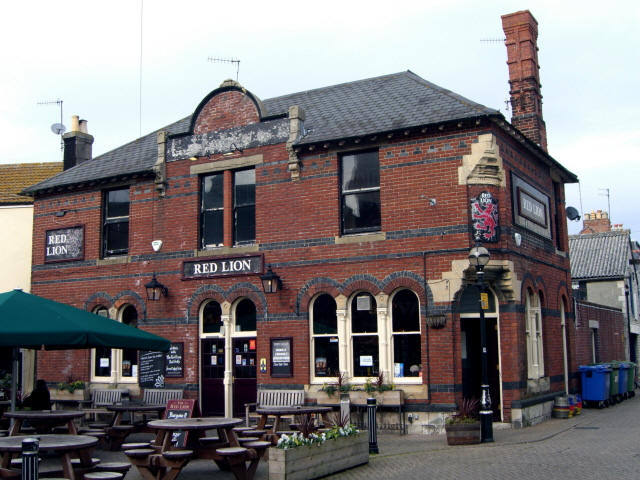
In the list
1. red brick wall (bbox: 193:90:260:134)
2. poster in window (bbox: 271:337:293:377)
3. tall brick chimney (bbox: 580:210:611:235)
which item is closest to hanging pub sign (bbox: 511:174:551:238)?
poster in window (bbox: 271:337:293:377)

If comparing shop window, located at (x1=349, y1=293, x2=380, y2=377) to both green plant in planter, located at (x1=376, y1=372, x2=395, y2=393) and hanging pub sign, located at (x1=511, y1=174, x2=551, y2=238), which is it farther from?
hanging pub sign, located at (x1=511, y1=174, x2=551, y2=238)

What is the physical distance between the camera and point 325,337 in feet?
55.4

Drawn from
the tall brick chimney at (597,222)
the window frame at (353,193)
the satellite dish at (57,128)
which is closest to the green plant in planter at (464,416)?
the window frame at (353,193)

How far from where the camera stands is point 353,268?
16531 millimetres

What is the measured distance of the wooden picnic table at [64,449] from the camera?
9.30 metres

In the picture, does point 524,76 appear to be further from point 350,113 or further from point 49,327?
point 49,327

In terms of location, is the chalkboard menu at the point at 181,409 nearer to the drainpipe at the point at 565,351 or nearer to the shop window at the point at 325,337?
the shop window at the point at 325,337

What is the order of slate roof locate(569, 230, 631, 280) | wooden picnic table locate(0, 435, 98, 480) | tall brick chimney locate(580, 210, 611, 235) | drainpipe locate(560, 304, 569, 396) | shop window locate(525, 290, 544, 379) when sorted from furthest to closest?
tall brick chimney locate(580, 210, 611, 235) → slate roof locate(569, 230, 631, 280) → drainpipe locate(560, 304, 569, 396) → shop window locate(525, 290, 544, 379) → wooden picnic table locate(0, 435, 98, 480)

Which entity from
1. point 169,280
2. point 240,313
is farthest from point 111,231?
point 240,313

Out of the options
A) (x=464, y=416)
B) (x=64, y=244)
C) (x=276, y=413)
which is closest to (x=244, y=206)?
(x=64, y=244)

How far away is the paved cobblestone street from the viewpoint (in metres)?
10.7

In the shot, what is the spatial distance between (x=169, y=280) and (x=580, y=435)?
10.8 metres

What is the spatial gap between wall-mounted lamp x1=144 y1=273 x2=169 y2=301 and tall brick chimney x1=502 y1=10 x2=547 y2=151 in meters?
10.7

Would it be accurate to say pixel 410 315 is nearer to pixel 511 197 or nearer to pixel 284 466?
pixel 511 197
